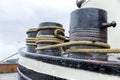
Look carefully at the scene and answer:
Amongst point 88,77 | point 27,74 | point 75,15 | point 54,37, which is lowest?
point 27,74

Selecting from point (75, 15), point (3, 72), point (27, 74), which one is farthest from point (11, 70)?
point (75, 15)

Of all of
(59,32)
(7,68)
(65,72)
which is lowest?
(7,68)

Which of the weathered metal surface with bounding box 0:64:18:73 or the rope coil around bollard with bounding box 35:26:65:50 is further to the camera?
the weathered metal surface with bounding box 0:64:18:73

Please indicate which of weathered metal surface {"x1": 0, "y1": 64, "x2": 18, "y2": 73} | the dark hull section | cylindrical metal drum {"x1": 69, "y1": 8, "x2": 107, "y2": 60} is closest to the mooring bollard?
the dark hull section

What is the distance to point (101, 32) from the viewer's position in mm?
2529

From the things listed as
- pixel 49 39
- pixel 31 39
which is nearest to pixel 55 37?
pixel 49 39

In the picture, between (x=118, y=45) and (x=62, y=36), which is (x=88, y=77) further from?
(x=118, y=45)

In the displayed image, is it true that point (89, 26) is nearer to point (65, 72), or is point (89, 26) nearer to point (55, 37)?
point (65, 72)

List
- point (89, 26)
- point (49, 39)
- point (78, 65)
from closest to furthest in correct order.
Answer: point (78, 65), point (89, 26), point (49, 39)

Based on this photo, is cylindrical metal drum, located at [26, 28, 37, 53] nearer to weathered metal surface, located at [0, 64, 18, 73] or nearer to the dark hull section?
the dark hull section

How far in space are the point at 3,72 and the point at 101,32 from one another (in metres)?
6.71

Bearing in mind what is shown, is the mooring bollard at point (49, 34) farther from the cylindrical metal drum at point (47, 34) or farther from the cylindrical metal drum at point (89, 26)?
the cylindrical metal drum at point (89, 26)

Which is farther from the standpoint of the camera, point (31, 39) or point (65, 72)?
point (31, 39)

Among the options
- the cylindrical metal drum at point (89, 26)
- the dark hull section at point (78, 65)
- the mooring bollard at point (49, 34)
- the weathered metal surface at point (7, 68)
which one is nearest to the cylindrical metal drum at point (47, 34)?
the mooring bollard at point (49, 34)
